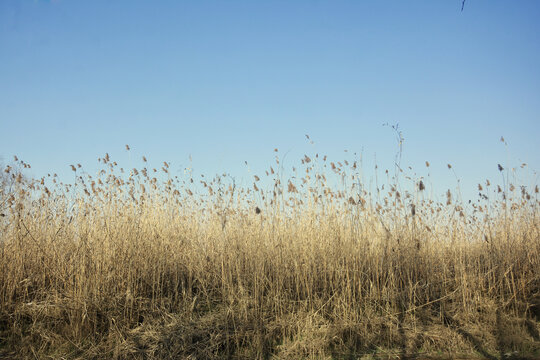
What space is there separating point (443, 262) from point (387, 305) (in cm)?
122

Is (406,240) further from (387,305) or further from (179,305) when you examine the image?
(179,305)

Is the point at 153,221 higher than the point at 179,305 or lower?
higher

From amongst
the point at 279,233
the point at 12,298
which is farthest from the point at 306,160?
the point at 12,298

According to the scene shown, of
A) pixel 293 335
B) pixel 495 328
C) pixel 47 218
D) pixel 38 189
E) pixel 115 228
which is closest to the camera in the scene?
pixel 293 335

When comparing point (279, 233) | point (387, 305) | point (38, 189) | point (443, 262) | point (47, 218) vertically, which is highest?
point (38, 189)

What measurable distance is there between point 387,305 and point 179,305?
251 cm

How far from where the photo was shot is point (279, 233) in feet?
17.1

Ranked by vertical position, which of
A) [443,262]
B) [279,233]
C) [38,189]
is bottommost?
[443,262]

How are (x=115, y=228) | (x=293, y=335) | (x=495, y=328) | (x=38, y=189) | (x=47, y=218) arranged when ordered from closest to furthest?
(x=293, y=335), (x=495, y=328), (x=115, y=228), (x=47, y=218), (x=38, y=189)

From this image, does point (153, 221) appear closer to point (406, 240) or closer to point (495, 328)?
point (406, 240)

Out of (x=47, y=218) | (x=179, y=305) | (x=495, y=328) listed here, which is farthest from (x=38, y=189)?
(x=495, y=328)

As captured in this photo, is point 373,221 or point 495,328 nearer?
point 495,328

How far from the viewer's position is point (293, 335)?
14.0 feet

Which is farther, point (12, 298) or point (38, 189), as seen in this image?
point (38, 189)
